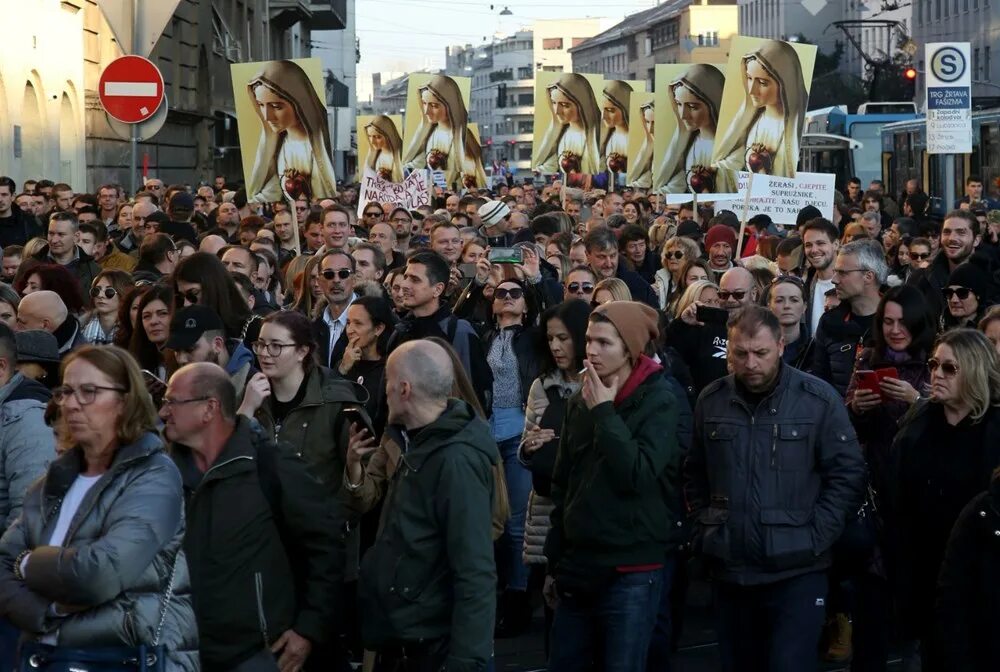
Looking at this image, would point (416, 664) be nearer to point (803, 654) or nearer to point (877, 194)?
point (803, 654)

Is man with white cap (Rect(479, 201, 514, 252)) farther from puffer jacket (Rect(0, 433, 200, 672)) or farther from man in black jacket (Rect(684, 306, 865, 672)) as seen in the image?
puffer jacket (Rect(0, 433, 200, 672))

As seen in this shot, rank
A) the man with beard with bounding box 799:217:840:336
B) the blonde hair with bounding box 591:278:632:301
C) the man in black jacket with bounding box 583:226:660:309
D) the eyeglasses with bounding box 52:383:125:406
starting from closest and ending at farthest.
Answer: the eyeglasses with bounding box 52:383:125:406 < the blonde hair with bounding box 591:278:632:301 < the man with beard with bounding box 799:217:840:336 < the man in black jacket with bounding box 583:226:660:309

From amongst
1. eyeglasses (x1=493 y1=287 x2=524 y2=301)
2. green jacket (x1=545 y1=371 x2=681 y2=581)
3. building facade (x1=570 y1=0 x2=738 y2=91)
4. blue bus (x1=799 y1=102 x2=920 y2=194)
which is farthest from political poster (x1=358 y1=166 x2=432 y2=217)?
building facade (x1=570 y1=0 x2=738 y2=91)

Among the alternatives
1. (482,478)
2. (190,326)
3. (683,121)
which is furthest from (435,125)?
(482,478)

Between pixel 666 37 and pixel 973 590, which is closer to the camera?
pixel 973 590

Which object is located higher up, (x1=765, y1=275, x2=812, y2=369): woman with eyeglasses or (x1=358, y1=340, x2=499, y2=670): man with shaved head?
(x1=765, y1=275, x2=812, y2=369): woman with eyeglasses

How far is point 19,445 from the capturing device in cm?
590

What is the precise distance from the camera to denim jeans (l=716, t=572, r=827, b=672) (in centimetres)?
624

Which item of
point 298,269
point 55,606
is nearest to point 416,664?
point 55,606

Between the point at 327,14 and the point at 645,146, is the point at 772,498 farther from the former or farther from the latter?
the point at 327,14

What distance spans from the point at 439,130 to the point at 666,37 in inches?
5057

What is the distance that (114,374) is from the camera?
4816 millimetres

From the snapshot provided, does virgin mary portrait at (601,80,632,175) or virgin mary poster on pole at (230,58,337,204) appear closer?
virgin mary poster on pole at (230,58,337,204)

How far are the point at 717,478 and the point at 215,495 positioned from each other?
Result: 1929mm
